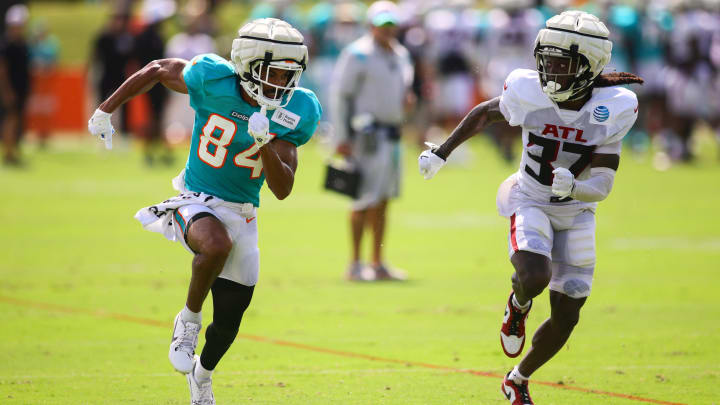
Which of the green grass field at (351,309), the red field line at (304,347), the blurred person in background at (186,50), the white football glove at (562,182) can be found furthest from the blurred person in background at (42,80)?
the white football glove at (562,182)

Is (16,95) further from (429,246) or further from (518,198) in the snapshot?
(518,198)

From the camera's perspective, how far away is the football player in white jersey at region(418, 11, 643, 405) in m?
5.47

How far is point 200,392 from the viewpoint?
216 inches

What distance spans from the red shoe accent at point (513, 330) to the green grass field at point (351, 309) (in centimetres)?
33

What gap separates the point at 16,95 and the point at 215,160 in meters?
14.1

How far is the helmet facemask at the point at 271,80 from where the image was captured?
5.39 m

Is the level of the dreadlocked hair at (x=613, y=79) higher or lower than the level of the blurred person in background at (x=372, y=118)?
higher

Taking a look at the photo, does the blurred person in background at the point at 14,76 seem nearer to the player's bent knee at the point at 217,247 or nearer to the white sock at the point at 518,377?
the player's bent knee at the point at 217,247

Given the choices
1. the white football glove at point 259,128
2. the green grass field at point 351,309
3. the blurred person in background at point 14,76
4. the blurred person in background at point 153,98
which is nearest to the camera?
the white football glove at point 259,128

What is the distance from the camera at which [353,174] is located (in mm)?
9820

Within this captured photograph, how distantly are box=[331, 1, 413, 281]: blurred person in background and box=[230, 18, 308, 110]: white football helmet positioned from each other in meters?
4.47

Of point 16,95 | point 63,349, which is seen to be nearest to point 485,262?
point 63,349

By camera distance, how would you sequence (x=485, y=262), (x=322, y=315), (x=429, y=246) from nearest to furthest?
(x=322, y=315) < (x=485, y=262) < (x=429, y=246)

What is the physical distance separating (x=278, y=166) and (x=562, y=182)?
135 centimetres
